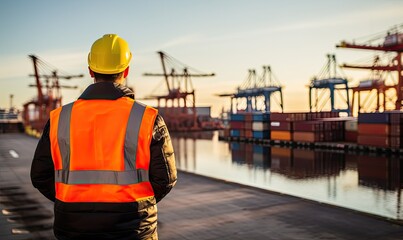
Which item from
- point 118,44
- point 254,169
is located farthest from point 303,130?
point 118,44

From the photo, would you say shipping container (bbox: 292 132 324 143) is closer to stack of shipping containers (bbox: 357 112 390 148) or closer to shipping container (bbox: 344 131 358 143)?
shipping container (bbox: 344 131 358 143)

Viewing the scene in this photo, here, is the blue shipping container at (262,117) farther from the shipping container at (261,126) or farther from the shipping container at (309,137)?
the shipping container at (309,137)

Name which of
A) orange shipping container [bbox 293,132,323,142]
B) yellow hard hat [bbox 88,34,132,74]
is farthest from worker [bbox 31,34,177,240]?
orange shipping container [bbox 293,132,323,142]

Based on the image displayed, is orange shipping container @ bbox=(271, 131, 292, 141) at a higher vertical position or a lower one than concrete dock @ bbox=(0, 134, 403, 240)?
higher

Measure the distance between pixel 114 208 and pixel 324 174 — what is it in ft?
75.5

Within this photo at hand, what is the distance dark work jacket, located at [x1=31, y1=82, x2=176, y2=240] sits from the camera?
218cm

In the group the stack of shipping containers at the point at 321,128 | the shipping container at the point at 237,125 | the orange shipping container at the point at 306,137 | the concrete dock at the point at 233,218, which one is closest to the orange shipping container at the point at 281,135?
the stack of shipping containers at the point at 321,128

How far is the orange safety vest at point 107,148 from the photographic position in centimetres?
221

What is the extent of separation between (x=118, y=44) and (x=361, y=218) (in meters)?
7.76

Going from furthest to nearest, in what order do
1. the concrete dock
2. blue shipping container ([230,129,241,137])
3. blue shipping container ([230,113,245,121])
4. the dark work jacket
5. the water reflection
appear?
blue shipping container ([230,129,241,137]), blue shipping container ([230,113,245,121]), the water reflection, the concrete dock, the dark work jacket

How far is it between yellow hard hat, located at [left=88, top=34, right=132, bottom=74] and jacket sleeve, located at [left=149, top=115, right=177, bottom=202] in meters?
0.43

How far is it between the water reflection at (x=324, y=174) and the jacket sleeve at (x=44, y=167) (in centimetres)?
1195

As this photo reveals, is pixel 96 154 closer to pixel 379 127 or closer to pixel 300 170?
pixel 300 170

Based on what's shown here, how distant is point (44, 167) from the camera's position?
2416 mm
